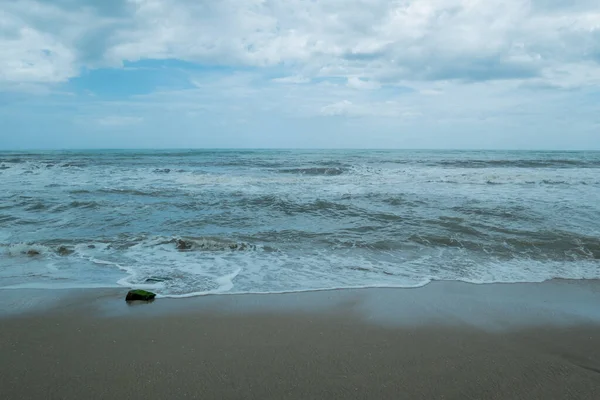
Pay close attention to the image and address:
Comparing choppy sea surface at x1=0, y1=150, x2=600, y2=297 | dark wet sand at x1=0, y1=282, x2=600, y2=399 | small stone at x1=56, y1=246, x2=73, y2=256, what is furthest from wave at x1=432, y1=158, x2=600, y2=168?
small stone at x1=56, y1=246, x2=73, y2=256

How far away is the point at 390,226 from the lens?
9.07 metres

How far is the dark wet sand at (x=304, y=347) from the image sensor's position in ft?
9.89

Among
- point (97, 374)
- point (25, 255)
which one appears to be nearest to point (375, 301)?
point (97, 374)

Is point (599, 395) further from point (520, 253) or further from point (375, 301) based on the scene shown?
point (520, 253)


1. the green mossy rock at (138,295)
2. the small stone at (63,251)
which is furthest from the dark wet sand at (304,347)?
the small stone at (63,251)

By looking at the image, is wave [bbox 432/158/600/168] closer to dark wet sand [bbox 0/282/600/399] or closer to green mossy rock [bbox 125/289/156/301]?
dark wet sand [bbox 0/282/600/399]

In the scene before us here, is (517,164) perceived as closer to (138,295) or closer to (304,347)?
(304,347)

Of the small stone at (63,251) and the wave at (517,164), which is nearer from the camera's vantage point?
the small stone at (63,251)

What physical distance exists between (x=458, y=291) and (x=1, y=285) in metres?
6.14

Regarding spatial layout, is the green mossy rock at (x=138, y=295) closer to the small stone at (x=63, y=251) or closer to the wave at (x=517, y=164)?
the small stone at (x=63, y=251)

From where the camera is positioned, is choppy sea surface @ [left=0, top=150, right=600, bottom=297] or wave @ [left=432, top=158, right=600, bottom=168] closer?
choppy sea surface @ [left=0, top=150, right=600, bottom=297]

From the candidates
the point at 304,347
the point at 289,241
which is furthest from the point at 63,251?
the point at 304,347

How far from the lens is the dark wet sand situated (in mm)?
3014

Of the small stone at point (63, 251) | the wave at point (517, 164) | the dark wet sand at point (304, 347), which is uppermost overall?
the wave at point (517, 164)
